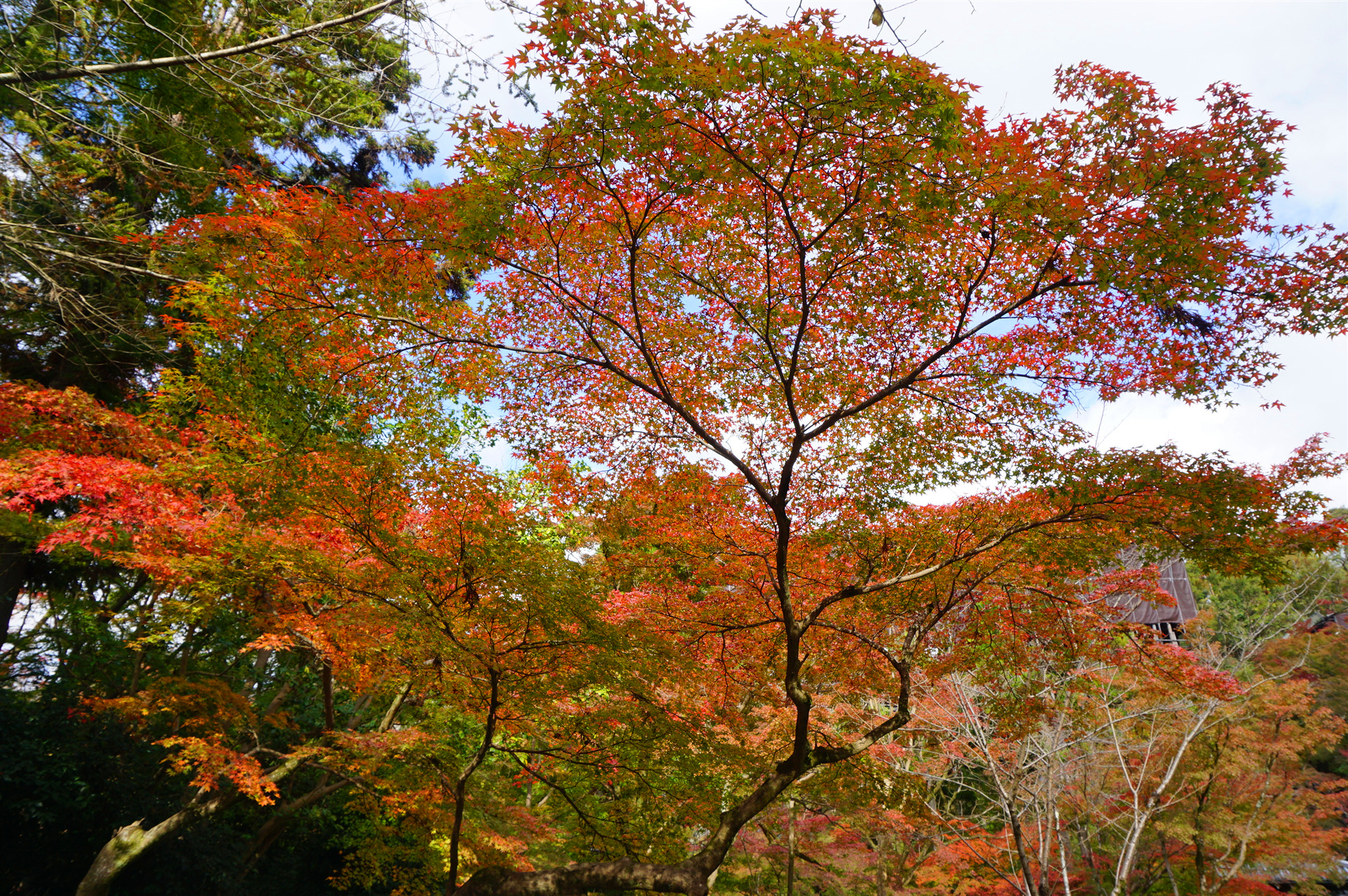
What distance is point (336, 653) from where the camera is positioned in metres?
7.05

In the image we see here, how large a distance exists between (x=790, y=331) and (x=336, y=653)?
5.94 metres

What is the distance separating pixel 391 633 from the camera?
21.2 ft

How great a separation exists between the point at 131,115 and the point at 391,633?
6.23 metres

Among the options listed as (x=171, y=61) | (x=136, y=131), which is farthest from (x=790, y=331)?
(x=136, y=131)

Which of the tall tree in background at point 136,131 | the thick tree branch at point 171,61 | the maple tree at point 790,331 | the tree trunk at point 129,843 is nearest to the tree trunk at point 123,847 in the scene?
the tree trunk at point 129,843

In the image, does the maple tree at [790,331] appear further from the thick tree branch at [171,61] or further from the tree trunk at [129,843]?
the tree trunk at [129,843]

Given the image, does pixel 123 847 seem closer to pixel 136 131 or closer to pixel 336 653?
pixel 336 653

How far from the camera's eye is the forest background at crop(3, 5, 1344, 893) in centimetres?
575

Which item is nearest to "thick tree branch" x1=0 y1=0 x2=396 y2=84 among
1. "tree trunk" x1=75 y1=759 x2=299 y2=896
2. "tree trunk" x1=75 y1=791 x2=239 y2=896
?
"tree trunk" x1=75 y1=759 x2=299 y2=896

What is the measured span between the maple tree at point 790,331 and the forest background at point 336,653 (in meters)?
0.22

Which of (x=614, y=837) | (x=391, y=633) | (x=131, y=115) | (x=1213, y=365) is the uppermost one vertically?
(x=131, y=115)

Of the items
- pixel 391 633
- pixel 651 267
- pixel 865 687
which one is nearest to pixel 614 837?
pixel 391 633

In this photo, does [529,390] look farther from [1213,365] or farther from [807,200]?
[1213,365]

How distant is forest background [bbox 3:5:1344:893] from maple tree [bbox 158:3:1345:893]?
0.73 feet
